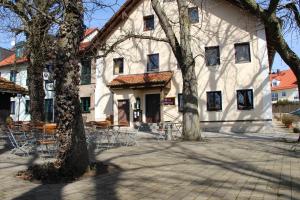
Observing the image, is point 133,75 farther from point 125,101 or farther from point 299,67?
point 299,67

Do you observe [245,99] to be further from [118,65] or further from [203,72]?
[118,65]

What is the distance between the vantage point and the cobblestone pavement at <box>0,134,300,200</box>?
5492 millimetres

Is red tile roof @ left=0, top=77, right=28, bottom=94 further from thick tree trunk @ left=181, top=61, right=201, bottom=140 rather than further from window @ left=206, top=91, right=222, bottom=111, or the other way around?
window @ left=206, top=91, right=222, bottom=111

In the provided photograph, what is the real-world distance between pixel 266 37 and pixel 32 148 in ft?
58.4

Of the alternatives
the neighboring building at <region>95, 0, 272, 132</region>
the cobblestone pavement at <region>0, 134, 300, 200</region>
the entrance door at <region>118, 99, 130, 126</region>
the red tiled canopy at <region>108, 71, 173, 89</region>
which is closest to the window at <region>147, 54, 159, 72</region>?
the neighboring building at <region>95, 0, 272, 132</region>

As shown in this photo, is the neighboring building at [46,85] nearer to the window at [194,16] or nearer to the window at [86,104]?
the window at [86,104]

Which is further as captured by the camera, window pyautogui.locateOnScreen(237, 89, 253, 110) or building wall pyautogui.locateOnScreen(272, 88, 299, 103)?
building wall pyautogui.locateOnScreen(272, 88, 299, 103)

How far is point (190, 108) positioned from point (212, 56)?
10028 mm

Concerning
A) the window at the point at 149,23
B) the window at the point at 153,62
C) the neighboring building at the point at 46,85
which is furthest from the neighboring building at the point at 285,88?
the window at the point at 153,62

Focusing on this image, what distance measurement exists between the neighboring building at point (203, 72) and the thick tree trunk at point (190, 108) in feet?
22.1

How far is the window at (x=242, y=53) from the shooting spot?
23688 millimetres

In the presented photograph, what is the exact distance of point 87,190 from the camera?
5836 mm

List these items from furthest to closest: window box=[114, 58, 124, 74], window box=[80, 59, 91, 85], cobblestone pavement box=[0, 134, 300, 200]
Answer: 1. window box=[80, 59, 91, 85]
2. window box=[114, 58, 124, 74]
3. cobblestone pavement box=[0, 134, 300, 200]

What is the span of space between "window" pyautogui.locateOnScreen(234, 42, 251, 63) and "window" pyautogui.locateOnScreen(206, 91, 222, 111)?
2667 millimetres
